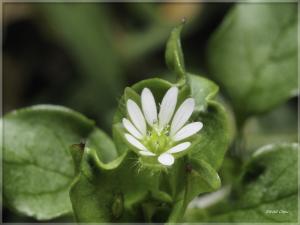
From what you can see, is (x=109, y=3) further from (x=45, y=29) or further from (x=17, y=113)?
(x=17, y=113)

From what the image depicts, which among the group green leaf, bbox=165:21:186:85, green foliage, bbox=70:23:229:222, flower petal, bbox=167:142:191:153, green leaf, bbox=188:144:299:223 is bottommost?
green leaf, bbox=188:144:299:223

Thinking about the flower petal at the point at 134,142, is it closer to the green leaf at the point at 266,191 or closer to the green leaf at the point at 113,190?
the green leaf at the point at 113,190

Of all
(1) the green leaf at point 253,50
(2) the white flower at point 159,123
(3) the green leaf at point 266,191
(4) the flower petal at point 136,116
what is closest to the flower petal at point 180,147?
(2) the white flower at point 159,123

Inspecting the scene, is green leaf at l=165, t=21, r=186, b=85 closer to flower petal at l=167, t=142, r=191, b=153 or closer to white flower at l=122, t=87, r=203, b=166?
white flower at l=122, t=87, r=203, b=166

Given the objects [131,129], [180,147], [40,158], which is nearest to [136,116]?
[131,129]

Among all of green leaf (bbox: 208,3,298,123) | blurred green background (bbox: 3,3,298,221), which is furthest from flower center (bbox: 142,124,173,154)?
blurred green background (bbox: 3,3,298,221)
